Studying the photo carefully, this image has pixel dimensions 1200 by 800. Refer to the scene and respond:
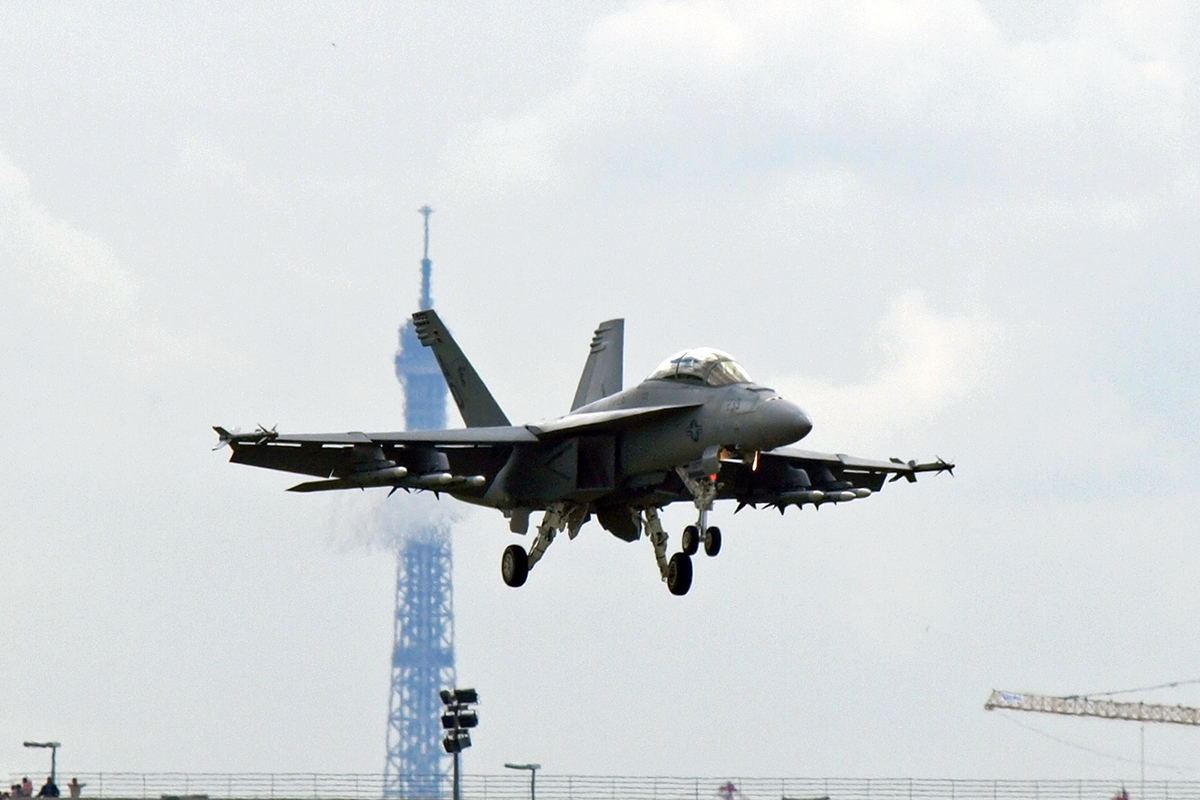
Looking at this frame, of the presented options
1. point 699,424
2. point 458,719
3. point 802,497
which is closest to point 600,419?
point 699,424

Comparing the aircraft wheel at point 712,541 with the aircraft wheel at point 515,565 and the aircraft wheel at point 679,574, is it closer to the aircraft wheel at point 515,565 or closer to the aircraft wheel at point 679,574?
the aircraft wheel at point 679,574

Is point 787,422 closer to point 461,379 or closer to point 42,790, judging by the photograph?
point 461,379

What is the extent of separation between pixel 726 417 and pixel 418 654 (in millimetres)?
141801

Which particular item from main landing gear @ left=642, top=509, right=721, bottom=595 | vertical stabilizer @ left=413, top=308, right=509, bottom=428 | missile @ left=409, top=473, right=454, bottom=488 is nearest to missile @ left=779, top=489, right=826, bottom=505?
main landing gear @ left=642, top=509, right=721, bottom=595

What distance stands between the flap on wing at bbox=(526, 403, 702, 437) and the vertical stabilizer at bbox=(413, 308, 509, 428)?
5.65 metres

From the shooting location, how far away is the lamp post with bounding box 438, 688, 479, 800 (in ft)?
197

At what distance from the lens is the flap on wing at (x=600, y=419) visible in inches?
1766

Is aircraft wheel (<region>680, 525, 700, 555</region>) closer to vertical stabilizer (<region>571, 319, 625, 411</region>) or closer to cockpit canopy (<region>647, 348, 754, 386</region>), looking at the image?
cockpit canopy (<region>647, 348, 754, 386</region>)

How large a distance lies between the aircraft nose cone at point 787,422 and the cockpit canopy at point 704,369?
2032 mm

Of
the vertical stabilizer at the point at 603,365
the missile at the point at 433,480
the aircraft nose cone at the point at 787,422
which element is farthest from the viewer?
the vertical stabilizer at the point at 603,365

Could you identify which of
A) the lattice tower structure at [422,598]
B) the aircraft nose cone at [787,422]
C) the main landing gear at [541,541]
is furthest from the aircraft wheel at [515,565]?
the lattice tower structure at [422,598]

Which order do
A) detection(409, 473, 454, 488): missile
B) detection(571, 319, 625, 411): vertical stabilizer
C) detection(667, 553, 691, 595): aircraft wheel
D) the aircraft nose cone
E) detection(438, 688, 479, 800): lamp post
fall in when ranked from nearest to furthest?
the aircraft nose cone
detection(409, 473, 454, 488): missile
detection(667, 553, 691, 595): aircraft wheel
detection(571, 319, 625, 411): vertical stabilizer
detection(438, 688, 479, 800): lamp post

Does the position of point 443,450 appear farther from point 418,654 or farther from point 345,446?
point 418,654

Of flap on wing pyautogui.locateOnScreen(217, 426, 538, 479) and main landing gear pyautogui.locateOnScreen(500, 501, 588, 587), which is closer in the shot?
flap on wing pyautogui.locateOnScreen(217, 426, 538, 479)
